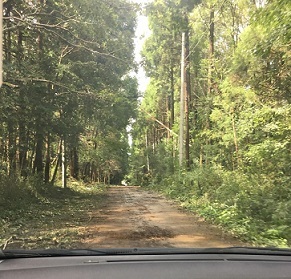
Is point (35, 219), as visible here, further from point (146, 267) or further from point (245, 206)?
point (146, 267)

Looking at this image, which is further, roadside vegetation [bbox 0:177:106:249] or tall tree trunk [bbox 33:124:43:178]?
tall tree trunk [bbox 33:124:43:178]

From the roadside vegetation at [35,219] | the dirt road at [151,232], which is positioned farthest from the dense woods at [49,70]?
the dirt road at [151,232]

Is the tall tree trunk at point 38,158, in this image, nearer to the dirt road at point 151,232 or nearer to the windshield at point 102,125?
the windshield at point 102,125

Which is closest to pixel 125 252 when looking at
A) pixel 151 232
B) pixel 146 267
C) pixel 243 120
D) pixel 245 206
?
pixel 146 267

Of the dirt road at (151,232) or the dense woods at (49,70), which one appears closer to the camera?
the dirt road at (151,232)

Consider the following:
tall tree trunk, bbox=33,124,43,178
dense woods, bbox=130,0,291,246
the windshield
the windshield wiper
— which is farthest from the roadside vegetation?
the windshield wiper

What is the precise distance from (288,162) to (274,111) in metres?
2.38

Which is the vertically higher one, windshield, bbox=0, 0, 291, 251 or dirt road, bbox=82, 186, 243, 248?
windshield, bbox=0, 0, 291, 251

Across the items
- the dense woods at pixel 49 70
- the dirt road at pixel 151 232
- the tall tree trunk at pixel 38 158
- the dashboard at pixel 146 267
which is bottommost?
the dirt road at pixel 151 232

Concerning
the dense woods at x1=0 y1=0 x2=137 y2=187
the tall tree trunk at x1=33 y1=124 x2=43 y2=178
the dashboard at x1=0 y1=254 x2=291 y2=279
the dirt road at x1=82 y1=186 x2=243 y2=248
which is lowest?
the dirt road at x1=82 y1=186 x2=243 y2=248

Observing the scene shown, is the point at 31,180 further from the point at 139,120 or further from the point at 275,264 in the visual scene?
the point at 139,120

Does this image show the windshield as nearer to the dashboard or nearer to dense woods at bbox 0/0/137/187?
dense woods at bbox 0/0/137/187

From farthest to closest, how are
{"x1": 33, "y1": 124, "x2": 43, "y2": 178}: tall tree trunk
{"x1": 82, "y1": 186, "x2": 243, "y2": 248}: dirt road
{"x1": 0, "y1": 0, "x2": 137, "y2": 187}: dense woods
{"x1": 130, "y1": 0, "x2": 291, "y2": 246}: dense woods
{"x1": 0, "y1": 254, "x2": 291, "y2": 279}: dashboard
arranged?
{"x1": 33, "y1": 124, "x2": 43, "y2": 178}: tall tree trunk
{"x1": 0, "y1": 0, "x2": 137, "y2": 187}: dense woods
{"x1": 130, "y1": 0, "x2": 291, "y2": 246}: dense woods
{"x1": 82, "y1": 186, "x2": 243, "y2": 248}: dirt road
{"x1": 0, "y1": 254, "x2": 291, "y2": 279}: dashboard

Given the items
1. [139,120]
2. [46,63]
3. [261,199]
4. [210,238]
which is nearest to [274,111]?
[261,199]
